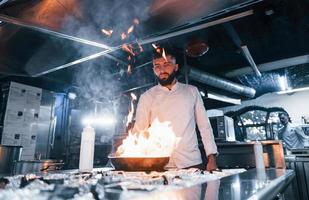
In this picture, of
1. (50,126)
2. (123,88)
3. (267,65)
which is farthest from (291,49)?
(50,126)

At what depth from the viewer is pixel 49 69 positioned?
2.23 meters

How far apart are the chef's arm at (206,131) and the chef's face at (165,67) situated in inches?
14.2

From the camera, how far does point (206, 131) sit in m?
2.14

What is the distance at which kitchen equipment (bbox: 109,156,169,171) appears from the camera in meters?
1.21

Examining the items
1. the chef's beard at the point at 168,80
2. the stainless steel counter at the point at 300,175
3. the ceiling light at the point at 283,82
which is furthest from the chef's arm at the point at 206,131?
the ceiling light at the point at 283,82

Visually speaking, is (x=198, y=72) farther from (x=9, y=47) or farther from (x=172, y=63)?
(x=9, y=47)

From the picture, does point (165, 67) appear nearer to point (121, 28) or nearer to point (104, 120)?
point (121, 28)

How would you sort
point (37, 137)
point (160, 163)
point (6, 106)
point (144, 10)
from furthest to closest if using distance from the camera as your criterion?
point (37, 137) → point (6, 106) → point (144, 10) → point (160, 163)

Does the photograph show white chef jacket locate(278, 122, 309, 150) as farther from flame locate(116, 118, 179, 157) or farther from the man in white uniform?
flame locate(116, 118, 179, 157)

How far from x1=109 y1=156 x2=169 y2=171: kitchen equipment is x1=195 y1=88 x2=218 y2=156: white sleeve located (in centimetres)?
87

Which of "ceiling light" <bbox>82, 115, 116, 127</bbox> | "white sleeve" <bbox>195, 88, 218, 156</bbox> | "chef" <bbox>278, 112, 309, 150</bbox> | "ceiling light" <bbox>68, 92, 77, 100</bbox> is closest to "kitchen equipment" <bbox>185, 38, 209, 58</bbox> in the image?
"white sleeve" <bbox>195, 88, 218, 156</bbox>

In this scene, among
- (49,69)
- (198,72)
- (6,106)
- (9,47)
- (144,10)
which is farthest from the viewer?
(6,106)

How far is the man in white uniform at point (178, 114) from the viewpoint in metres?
1.98

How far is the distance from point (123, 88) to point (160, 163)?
14.5ft
